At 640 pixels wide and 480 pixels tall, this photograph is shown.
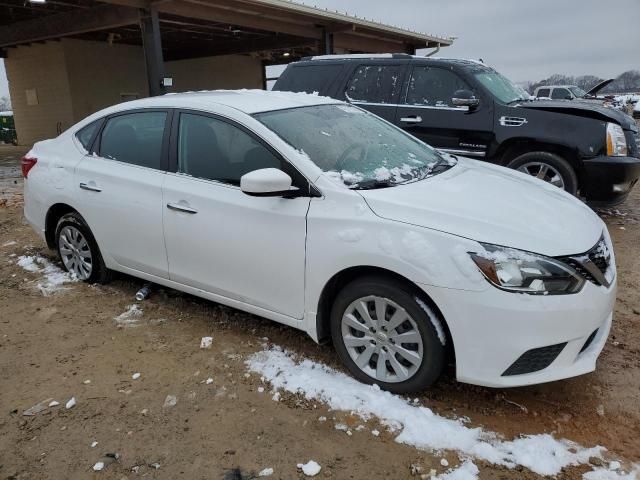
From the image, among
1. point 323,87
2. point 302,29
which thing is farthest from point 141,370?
point 302,29

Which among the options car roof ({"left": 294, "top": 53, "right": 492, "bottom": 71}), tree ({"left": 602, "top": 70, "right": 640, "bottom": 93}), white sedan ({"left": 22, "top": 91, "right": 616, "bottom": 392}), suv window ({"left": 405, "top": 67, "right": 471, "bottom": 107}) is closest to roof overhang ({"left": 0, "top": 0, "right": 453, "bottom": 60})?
car roof ({"left": 294, "top": 53, "right": 492, "bottom": 71})

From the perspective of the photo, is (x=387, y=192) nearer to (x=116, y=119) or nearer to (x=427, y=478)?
(x=427, y=478)

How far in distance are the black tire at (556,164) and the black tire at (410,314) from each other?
381 centimetres

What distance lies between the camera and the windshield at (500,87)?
6.11 metres

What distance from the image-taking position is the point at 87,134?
170 inches

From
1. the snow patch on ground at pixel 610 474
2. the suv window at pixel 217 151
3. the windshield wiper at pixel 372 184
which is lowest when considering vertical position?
the snow patch on ground at pixel 610 474

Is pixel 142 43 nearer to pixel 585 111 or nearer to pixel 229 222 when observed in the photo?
pixel 585 111

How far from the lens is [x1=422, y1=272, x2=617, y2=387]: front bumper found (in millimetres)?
2385

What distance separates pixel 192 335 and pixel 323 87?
4303mm

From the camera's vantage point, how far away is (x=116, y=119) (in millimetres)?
4125

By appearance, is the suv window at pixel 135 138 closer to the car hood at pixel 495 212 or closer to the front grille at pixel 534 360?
the car hood at pixel 495 212

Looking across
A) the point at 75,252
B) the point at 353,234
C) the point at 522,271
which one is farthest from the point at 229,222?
the point at 75,252

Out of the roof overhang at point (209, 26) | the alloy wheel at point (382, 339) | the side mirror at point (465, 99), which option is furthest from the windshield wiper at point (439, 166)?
the roof overhang at point (209, 26)

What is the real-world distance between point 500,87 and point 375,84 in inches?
60.6
